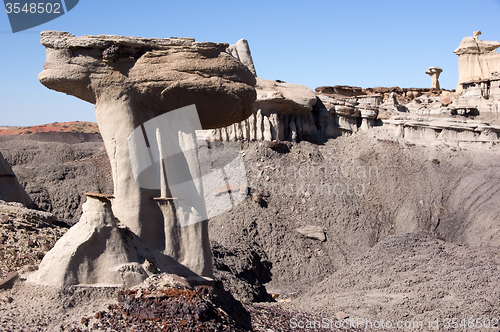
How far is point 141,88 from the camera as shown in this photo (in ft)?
22.6

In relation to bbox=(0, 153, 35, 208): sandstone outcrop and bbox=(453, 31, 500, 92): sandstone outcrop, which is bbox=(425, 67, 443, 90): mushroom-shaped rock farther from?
bbox=(0, 153, 35, 208): sandstone outcrop

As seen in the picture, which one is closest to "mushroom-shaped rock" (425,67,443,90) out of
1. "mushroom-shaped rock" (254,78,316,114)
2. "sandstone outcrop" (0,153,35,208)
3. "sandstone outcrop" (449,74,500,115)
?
"sandstone outcrop" (449,74,500,115)

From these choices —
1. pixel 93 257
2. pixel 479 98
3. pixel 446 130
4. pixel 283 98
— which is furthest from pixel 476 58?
pixel 93 257

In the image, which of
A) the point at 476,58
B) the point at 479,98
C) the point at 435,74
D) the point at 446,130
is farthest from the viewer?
the point at 435,74

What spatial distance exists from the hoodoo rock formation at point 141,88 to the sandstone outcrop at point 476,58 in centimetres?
3282

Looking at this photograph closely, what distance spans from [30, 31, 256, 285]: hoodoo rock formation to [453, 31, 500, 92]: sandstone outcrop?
32822 mm

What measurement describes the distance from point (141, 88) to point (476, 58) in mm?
35105

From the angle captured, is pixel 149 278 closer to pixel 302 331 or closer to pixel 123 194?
pixel 123 194

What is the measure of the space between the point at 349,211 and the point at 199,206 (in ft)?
40.5

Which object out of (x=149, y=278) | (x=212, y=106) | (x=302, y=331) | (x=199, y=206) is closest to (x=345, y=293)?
(x=302, y=331)

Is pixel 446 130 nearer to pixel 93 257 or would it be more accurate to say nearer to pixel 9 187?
pixel 9 187

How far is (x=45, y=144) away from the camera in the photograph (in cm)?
2544

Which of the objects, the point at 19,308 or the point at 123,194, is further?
the point at 123,194

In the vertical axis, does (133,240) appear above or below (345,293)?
above
